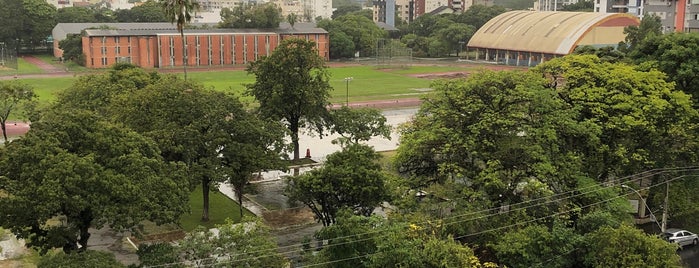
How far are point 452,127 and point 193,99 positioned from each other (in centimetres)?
983

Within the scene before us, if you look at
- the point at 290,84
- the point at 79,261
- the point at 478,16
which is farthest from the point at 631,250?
the point at 478,16

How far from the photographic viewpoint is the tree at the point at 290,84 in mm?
34594

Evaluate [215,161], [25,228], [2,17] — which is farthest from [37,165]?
[2,17]

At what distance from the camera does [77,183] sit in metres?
17.4

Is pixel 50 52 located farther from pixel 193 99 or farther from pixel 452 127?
pixel 452 127

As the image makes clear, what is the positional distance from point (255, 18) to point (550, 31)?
39.0 meters

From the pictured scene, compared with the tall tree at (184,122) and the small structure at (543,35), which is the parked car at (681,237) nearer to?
the tall tree at (184,122)

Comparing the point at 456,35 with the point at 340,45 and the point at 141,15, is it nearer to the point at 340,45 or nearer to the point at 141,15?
the point at 340,45

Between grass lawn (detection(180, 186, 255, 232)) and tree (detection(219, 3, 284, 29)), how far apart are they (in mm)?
64896

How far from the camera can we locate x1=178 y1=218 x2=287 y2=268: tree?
1766 centimetres

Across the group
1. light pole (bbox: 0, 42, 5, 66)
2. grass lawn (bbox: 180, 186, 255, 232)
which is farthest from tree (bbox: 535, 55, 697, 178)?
light pole (bbox: 0, 42, 5, 66)

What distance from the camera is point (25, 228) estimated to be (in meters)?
18.2

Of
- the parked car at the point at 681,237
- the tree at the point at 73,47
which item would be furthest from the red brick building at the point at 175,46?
the parked car at the point at 681,237

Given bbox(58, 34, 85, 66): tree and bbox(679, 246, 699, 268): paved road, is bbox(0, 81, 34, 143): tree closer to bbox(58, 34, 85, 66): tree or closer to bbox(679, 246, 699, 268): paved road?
bbox(679, 246, 699, 268): paved road
